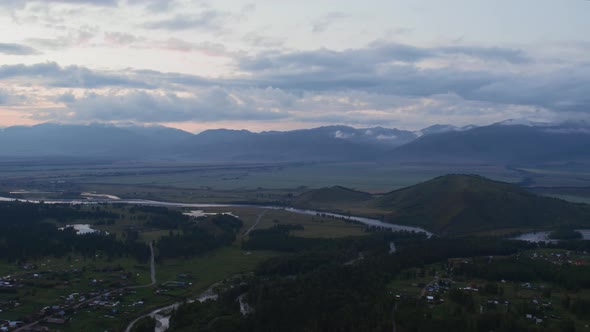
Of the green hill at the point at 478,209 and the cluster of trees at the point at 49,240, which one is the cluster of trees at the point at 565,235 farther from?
the cluster of trees at the point at 49,240

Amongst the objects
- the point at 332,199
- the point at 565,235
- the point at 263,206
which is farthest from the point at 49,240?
the point at 565,235

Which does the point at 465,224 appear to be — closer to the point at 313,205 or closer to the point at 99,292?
the point at 313,205

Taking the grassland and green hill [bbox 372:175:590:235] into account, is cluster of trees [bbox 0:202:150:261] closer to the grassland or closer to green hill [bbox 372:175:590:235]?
the grassland

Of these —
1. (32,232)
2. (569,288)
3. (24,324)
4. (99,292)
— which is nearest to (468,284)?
(569,288)

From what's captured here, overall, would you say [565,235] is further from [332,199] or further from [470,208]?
[332,199]

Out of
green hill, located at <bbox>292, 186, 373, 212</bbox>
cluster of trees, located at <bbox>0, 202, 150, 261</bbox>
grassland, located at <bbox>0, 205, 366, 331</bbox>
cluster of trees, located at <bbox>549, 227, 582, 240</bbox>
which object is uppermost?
green hill, located at <bbox>292, 186, 373, 212</bbox>

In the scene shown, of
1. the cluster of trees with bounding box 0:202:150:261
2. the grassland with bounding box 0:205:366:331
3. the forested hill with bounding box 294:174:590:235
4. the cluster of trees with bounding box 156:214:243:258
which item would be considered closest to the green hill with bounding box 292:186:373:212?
the forested hill with bounding box 294:174:590:235
